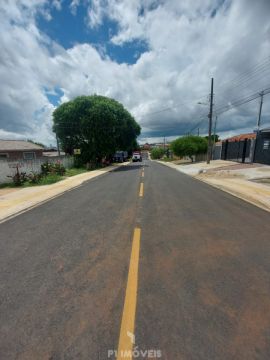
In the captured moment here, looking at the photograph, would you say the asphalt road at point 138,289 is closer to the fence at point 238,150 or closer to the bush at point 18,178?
the bush at point 18,178

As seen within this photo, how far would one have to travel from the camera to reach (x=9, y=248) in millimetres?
4371

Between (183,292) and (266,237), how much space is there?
298cm

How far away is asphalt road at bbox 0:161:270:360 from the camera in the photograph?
2.07 m

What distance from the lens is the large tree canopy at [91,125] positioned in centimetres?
2684

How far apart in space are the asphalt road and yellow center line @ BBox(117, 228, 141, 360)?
0.05ft

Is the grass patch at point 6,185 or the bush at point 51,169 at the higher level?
the bush at point 51,169

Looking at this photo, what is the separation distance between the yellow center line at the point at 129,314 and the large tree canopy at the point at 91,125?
83.1 feet

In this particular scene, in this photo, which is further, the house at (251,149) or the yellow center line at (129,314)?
the house at (251,149)

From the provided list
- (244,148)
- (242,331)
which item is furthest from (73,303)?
(244,148)

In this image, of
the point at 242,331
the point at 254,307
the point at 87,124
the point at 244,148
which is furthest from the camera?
the point at 87,124

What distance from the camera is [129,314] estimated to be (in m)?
2.44

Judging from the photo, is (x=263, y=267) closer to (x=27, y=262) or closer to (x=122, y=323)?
(x=122, y=323)

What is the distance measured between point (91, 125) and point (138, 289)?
26387 millimetres

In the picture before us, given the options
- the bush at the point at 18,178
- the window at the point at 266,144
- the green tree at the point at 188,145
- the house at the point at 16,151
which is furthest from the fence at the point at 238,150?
the house at the point at 16,151
